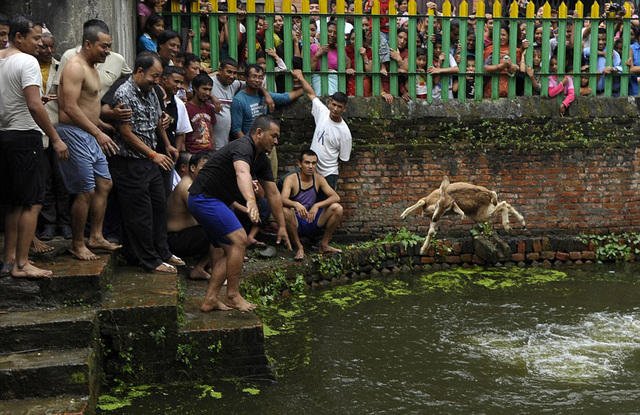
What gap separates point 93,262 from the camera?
20.3 feet

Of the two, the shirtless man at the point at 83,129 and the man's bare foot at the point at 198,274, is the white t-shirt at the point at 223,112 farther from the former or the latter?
the shirtless man at the point at 83,129

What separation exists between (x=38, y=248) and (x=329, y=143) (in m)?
4.18

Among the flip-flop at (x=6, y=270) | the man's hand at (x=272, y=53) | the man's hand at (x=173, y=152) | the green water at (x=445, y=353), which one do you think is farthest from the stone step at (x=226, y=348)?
the man's hand at (x=272, y=53)

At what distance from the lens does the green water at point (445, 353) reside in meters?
5.45

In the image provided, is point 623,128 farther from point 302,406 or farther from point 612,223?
point 302,406

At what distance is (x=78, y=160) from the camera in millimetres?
6336

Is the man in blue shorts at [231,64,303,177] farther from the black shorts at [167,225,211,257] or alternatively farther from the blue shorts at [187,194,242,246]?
the blue shorts at [187,194,242,246]

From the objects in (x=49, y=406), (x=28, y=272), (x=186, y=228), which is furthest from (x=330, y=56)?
(x=49, y=406)

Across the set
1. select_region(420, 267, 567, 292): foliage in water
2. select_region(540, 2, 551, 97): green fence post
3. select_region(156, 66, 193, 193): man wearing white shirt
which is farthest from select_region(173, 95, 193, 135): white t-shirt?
select_region(540, 2, 551, 97): green fence post

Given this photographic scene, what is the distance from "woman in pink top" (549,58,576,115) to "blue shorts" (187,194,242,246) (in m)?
6.15

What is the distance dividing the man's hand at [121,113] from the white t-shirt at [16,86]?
952 mm

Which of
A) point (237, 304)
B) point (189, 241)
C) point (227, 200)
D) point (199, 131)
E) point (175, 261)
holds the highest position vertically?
point (199, 131)

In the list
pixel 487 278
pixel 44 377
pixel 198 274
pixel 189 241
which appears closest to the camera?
pixel 44 377

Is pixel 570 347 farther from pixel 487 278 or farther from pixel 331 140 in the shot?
pixel 331 140
